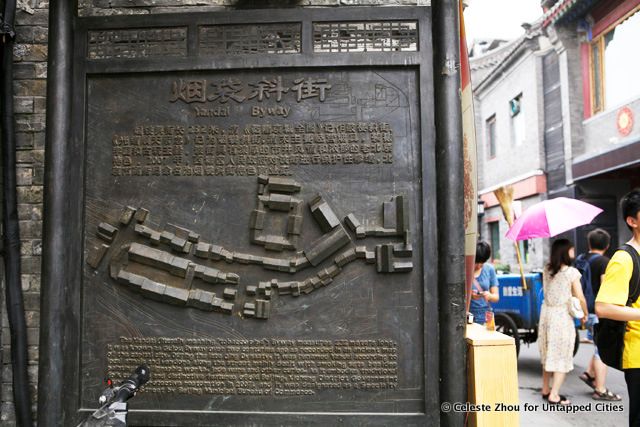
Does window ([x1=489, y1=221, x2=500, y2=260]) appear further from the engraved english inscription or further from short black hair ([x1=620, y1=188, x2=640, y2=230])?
the engraved english inscription

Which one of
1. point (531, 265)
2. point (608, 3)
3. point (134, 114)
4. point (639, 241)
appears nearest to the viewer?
point (134, 114)

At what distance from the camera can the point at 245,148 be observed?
3285 millimetres

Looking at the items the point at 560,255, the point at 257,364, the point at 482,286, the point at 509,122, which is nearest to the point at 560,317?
the point at 560,255

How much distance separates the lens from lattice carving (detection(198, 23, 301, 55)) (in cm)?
330

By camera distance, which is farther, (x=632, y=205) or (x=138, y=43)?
(x=632, y=205)

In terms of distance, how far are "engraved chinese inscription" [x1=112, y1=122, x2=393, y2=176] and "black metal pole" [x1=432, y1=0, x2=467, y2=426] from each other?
1.21 feet

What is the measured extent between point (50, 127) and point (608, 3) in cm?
1264

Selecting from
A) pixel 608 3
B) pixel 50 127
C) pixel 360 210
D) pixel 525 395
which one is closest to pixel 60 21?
pixel 50 127

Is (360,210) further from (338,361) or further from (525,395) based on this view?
(525,395)

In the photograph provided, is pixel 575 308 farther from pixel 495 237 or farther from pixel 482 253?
pixel 495 237

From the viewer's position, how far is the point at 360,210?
3.22 meters

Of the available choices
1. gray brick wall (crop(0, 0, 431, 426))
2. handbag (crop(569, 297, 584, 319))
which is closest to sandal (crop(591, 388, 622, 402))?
handbag (crop(569, 297, 584, 319))

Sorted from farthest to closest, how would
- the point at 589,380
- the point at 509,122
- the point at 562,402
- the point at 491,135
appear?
the point at 491,135
the point at 509,122
the point at 589,380
the point at 562,402

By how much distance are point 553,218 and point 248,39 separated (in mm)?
5185
